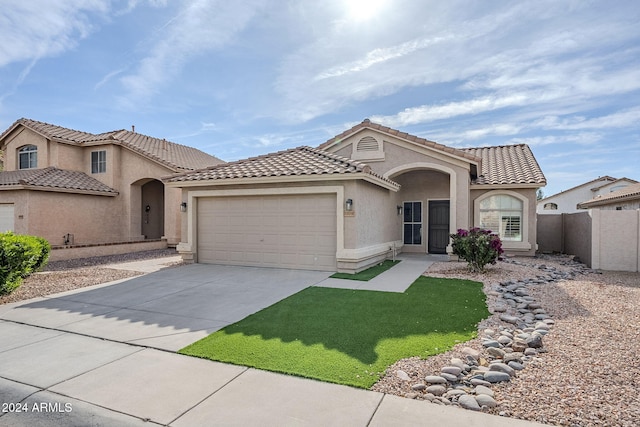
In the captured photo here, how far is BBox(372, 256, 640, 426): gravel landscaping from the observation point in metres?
3.32

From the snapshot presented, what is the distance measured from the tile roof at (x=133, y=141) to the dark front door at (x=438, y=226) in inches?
516

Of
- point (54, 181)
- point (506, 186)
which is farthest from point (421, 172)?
point (54, 181)

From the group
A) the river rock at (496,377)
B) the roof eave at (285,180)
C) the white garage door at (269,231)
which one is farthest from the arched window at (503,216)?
the river rock at (496,377)

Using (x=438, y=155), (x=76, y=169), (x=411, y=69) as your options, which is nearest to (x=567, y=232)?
(x=438, y=155)

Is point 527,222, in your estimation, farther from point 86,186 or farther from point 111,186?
point 86,186

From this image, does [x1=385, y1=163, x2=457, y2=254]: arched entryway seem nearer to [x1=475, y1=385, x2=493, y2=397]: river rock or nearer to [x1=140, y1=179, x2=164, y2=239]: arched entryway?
[x1=475, y1=385, x2=493, y2=397]: river rock

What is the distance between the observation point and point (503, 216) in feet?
49.1

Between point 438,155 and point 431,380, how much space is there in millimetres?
11657

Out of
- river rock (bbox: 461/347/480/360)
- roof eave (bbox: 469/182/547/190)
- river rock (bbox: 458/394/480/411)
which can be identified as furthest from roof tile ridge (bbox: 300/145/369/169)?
river rock (bbox: 458/394/480/411)

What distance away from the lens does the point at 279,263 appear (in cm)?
1157

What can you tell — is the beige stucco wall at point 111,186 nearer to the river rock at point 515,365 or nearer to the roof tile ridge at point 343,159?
the roof tile ridge at point 343,159

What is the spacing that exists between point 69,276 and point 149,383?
859 centimetres

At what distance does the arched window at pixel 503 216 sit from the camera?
48.7ft

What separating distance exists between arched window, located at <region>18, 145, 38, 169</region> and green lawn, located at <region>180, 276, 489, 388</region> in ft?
67.5
